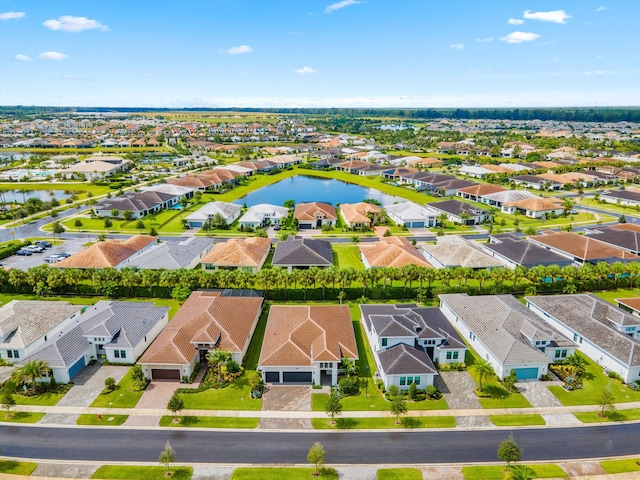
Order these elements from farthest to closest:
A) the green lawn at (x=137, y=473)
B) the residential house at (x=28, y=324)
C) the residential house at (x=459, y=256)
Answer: the residential house at (x=459, y=256) → the residential house at (x=28, y=324) → the green lawn at (x=137, y=473)

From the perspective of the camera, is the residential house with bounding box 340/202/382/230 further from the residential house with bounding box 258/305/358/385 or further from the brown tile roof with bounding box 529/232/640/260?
the residential house with bounding box 258/305/358/385

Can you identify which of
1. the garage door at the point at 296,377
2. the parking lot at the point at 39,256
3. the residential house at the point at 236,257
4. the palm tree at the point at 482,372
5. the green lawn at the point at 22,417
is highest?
the residential house at the point at 236,257

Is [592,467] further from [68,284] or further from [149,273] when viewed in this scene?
[68,284]

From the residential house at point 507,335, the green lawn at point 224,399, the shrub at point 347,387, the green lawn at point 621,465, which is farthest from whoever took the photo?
the residential house at point 507,335

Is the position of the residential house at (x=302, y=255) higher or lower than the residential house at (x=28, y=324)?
higher

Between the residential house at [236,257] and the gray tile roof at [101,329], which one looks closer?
the gray tile roof at [101,329]

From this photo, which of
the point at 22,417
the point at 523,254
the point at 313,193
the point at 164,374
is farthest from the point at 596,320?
the point at 313,193

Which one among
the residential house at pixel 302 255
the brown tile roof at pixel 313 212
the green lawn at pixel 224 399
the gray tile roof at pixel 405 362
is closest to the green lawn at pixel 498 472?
the gray tile roof at pixel 405 362

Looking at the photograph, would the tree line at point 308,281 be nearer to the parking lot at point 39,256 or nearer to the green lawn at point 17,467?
the parking lot at point 39,256
